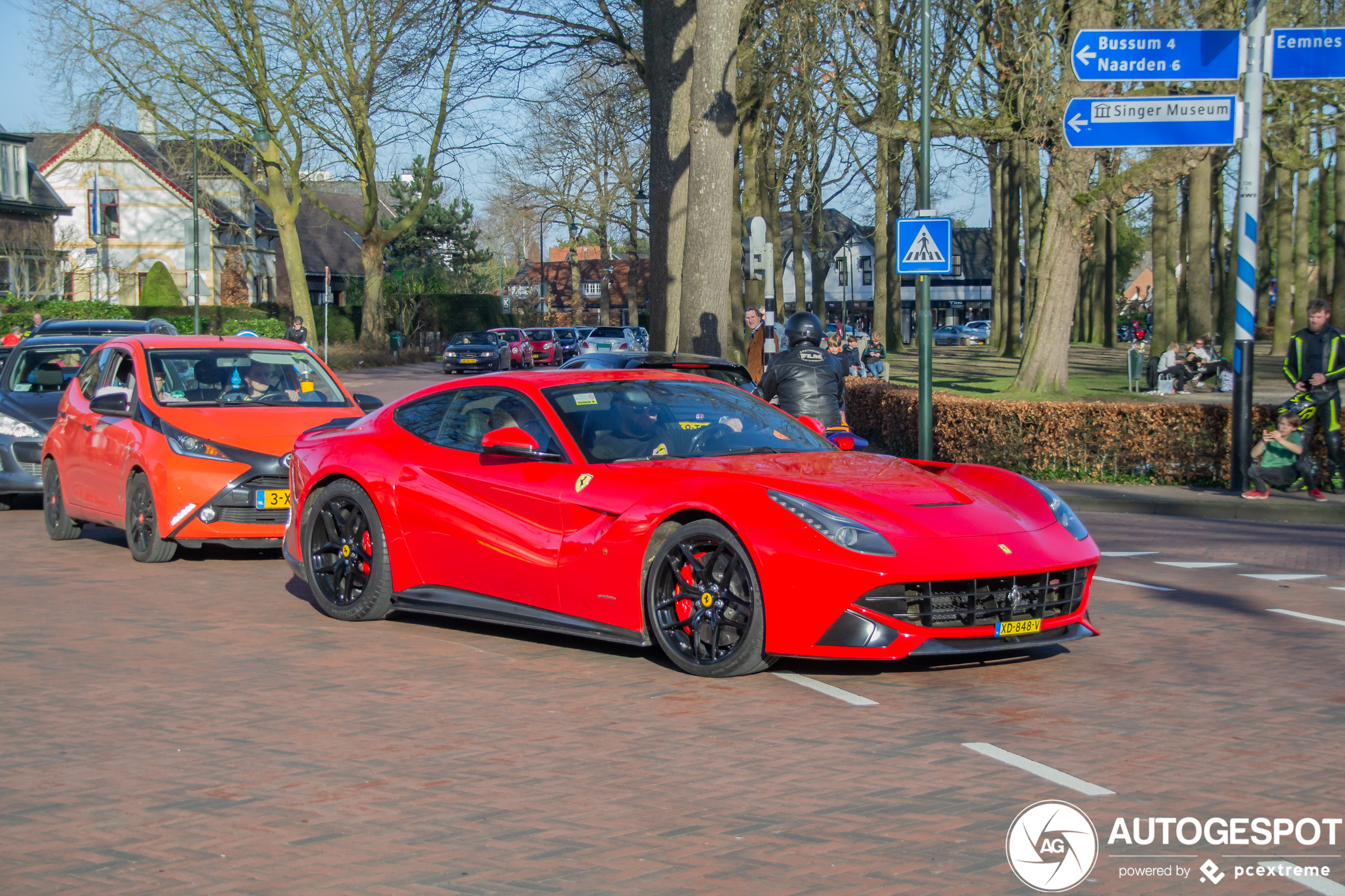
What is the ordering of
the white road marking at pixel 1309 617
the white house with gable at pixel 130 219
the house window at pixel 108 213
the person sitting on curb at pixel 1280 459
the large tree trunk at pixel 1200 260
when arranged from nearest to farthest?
the white road marking at pixel 1309 617 → the person sitting on curb at pixel 1280 459 → the large tree trunk at pixel 1200 260 → the white house with gable at pixel 130 219 → the house window at pixel 108 213

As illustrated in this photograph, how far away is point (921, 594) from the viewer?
246 inches

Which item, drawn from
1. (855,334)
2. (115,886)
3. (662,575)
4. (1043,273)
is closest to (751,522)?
(662,575)

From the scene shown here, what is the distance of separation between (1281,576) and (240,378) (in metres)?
8.17

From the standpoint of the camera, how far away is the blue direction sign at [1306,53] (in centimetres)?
1450

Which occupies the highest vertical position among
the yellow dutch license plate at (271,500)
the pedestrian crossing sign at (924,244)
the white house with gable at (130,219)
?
the white house with gable at (130,219)

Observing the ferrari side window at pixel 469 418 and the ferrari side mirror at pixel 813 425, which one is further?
the ferrari side mirror at pixel 813 425

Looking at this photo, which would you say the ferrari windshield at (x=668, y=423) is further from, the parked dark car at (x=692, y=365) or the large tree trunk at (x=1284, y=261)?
the large tree trunk at (x=1284, y=261)

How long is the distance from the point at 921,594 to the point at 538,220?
209 ft

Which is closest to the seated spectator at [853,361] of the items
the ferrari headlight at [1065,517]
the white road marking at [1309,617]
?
the white road marking at [1309,617]

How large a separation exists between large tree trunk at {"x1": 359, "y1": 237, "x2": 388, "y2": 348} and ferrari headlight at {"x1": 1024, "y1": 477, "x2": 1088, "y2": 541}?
51130mm

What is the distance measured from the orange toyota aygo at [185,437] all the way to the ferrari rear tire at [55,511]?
0.04 ft

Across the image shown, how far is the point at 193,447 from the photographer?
34.2 ft

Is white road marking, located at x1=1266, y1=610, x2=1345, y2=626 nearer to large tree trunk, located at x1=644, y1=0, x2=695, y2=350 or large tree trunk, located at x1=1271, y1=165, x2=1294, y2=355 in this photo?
large tree trunk, located at x1=644, y1=0, x2=695, y2=350

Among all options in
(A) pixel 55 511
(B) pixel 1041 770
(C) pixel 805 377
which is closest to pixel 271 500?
(A) pixel 55 511
